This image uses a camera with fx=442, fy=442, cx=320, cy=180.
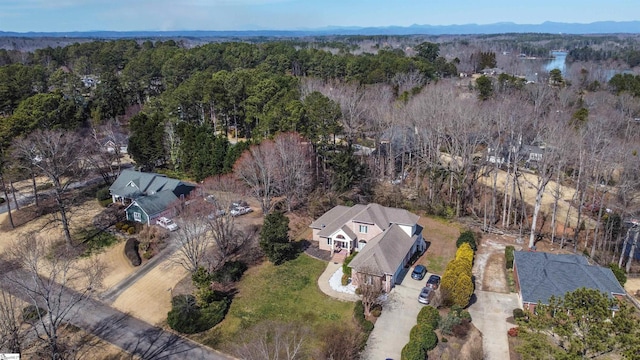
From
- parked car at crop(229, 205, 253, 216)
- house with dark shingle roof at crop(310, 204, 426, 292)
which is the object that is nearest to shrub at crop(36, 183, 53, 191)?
parked car at crop(229, 205, 253, 216)

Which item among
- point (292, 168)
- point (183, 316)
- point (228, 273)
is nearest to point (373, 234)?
point (292, 168)

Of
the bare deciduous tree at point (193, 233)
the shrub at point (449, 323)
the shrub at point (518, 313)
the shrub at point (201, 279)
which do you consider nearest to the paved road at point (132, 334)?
the shrub at point (201, 279)

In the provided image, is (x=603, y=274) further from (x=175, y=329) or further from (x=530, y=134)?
(x=530, y=134)

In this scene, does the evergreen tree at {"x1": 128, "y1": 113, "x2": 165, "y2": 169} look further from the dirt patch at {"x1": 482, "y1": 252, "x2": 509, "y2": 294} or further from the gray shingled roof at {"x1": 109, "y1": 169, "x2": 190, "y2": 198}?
the dirt patch at {"x1": 482, "y1": 252, "x2": 509, "y2": 294}

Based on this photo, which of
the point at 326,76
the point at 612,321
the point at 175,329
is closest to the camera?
the point at 612,321

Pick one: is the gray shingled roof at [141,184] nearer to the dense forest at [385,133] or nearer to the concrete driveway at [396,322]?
the dense forest at [385,133]

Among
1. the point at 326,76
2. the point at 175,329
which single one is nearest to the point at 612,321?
the point at 175,329

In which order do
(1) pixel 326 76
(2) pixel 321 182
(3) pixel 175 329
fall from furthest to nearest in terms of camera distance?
(1) pixel 326 76 < (2) pixel 321 182 < (3) pixel 175 329
